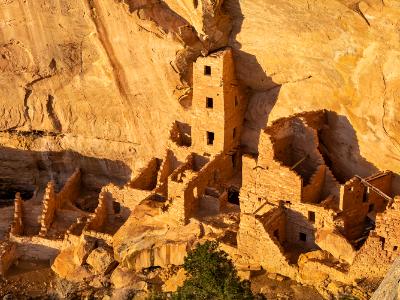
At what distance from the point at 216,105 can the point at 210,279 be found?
6152 millimetres

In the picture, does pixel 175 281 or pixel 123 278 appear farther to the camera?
pixel 123 278

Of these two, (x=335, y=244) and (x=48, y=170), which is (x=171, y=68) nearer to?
(x=48, y=170)

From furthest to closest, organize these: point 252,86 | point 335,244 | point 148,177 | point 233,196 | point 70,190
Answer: point 70,190 < point 148,177 < point 233,196 < point 252,86 < point 335,244

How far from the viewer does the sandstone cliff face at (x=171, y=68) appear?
23.1 metres

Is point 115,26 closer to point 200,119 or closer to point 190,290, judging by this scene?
point 200,119

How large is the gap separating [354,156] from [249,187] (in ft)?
8.86

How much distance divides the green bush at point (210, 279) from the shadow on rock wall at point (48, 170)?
304 inches

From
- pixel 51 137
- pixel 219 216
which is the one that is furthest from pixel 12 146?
pixel 219 216

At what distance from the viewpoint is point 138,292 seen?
23422 millimetres

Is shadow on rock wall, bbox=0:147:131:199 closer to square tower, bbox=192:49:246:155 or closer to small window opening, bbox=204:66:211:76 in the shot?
square tower, bbox=192:49:246:155

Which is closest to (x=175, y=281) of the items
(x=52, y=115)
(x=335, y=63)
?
(x=335, y=63)

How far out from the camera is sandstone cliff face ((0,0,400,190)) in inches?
910

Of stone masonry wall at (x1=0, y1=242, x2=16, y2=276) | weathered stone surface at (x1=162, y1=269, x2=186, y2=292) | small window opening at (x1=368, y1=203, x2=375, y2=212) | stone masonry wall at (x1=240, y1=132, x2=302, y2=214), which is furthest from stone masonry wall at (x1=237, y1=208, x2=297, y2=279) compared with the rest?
stone masonry wall at (x1=0, y1=242, x2=16, y2=276)

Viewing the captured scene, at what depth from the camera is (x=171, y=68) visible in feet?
84.9
